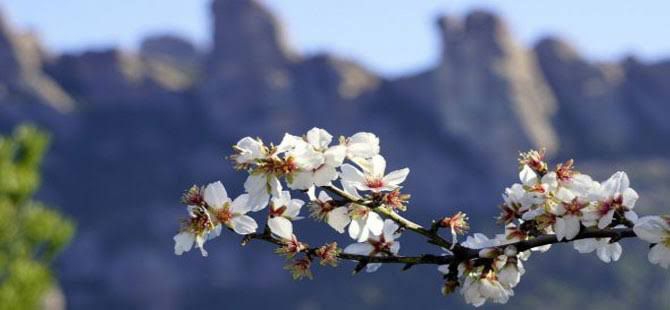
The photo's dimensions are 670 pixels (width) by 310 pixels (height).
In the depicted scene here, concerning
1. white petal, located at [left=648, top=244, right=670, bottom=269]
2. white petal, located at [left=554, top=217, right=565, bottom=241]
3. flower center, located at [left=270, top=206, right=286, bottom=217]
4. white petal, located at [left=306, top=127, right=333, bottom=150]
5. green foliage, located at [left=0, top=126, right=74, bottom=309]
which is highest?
green foliage, located at [left=0, top=126, right=74, bottom=309]

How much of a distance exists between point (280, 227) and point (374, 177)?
0.34 metres

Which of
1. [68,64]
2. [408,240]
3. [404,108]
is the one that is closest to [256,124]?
[404,108]

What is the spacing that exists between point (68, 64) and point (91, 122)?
13506 millimetres

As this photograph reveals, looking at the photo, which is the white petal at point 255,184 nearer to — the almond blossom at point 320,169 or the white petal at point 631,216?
the almond blossom at point 320,169

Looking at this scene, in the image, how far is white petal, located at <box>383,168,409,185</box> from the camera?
338cm

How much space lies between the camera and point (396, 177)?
3404 millimetres

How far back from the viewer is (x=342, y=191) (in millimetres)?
3400

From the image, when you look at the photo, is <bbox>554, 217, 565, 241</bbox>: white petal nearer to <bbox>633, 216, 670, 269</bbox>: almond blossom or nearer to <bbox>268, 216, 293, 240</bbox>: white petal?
<bbox>633, 216, 670, 269</bbox>: almond blossom

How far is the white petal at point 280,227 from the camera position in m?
3.39

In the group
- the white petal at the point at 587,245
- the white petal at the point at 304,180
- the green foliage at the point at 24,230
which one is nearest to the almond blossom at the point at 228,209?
the white petal at the point at 304,180

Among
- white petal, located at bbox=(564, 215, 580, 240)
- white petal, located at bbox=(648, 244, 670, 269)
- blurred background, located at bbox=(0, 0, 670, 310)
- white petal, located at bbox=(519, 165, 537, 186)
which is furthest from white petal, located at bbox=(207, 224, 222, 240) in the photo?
blurred background, located at bbox=(0, 0, 670, 310)

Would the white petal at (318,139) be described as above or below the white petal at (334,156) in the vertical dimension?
above

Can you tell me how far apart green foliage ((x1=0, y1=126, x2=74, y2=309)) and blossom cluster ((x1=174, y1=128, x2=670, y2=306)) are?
10.6 m

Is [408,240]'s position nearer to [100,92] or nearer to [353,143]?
[100,92]
